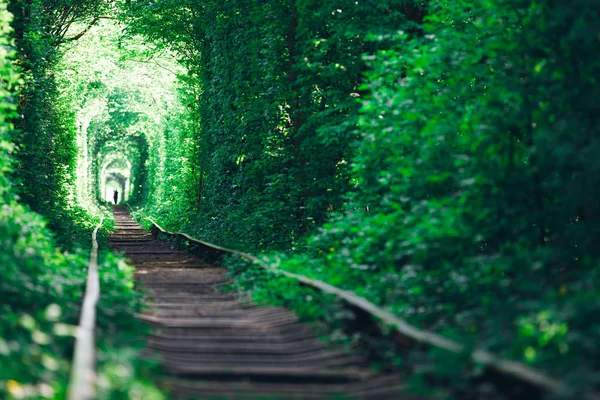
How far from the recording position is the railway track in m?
5.28

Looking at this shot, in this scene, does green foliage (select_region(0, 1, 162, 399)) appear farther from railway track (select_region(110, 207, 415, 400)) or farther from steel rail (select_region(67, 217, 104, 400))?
railway track (select_region(110, 207, 415, 400))

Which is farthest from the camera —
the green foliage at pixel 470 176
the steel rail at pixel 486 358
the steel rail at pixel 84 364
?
the green foliage at pixel 470 176

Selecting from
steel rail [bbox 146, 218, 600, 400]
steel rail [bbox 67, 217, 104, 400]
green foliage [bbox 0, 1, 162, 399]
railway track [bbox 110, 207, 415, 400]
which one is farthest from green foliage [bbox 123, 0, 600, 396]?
steel rail [bbox 67, 217, 104, 400]

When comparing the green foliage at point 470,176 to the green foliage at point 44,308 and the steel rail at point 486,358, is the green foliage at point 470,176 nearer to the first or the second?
the steel rail at point 486,358

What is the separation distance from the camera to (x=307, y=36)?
51.0 ft

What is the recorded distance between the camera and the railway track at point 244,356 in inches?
208

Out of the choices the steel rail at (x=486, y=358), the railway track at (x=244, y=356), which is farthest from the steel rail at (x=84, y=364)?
the steel rail at (x=486, y=358)

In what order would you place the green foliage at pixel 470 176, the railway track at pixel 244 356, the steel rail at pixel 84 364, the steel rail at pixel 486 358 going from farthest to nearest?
the green foliage at pixel 470 176 < the railway track at pixel 244 356 < the steel rail at pixel 486 358 < the steel rail at pixel 84 364

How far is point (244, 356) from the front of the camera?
648 cm

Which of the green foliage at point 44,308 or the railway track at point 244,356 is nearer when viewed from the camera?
the green foliage at point 44,308

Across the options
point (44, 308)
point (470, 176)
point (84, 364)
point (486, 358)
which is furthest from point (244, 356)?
point (470, 176)

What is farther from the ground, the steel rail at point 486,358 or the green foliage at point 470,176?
the green foliage at point 470,176

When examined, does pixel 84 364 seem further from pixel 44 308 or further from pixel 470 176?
pixel 470 176

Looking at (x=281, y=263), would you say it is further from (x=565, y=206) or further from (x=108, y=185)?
(x=108, y=185)
